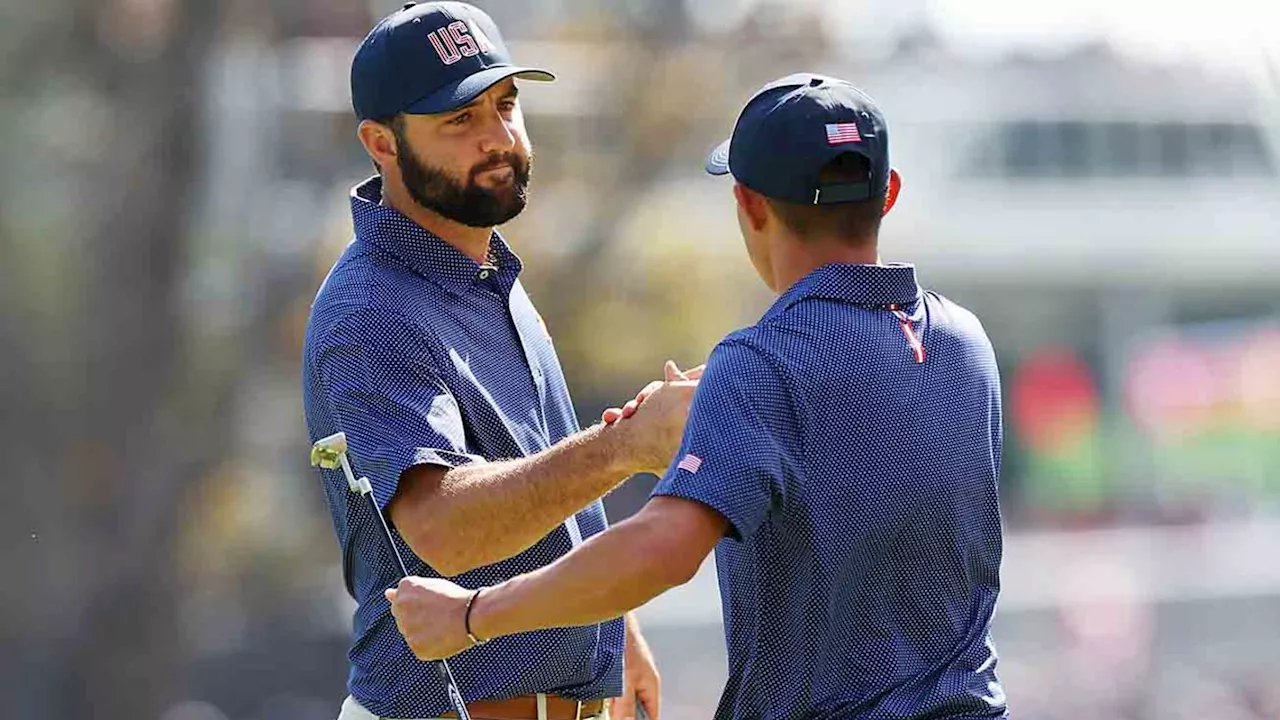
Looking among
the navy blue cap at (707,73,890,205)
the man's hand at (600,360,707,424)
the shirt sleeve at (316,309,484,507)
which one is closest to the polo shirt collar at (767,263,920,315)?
the navy blue cap at (707,73,890,205)

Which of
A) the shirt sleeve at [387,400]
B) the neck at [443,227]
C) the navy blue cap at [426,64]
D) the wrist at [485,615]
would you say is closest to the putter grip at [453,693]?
the shirt sleeve at [387,400]

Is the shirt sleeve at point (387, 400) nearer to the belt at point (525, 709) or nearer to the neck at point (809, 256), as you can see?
the belt at point (525, 709)

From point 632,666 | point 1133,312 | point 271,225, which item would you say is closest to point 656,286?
point 271,225

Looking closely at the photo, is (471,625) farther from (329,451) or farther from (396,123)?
(396,123)

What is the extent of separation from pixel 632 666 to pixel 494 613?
136cm

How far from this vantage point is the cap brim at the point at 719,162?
333cm

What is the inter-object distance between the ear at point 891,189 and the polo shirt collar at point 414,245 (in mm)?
987

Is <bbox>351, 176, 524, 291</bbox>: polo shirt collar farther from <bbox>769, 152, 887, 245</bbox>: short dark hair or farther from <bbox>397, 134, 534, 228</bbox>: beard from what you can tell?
<bbox>769, 152, 887, 245</bbox>: short dark hair

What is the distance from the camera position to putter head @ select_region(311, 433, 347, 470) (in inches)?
138

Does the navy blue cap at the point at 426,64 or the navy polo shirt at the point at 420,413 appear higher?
the navy blue cap at the point at 426,64

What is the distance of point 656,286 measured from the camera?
18484mm

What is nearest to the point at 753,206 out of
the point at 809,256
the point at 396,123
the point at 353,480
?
the point at 809,256

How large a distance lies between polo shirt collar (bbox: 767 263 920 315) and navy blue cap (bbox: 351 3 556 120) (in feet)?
3.63

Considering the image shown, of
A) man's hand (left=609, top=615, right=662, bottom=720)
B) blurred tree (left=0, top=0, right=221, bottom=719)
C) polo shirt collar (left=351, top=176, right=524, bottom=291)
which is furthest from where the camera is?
blurred tree (left=0, top=0, right=221, bottom=719)
